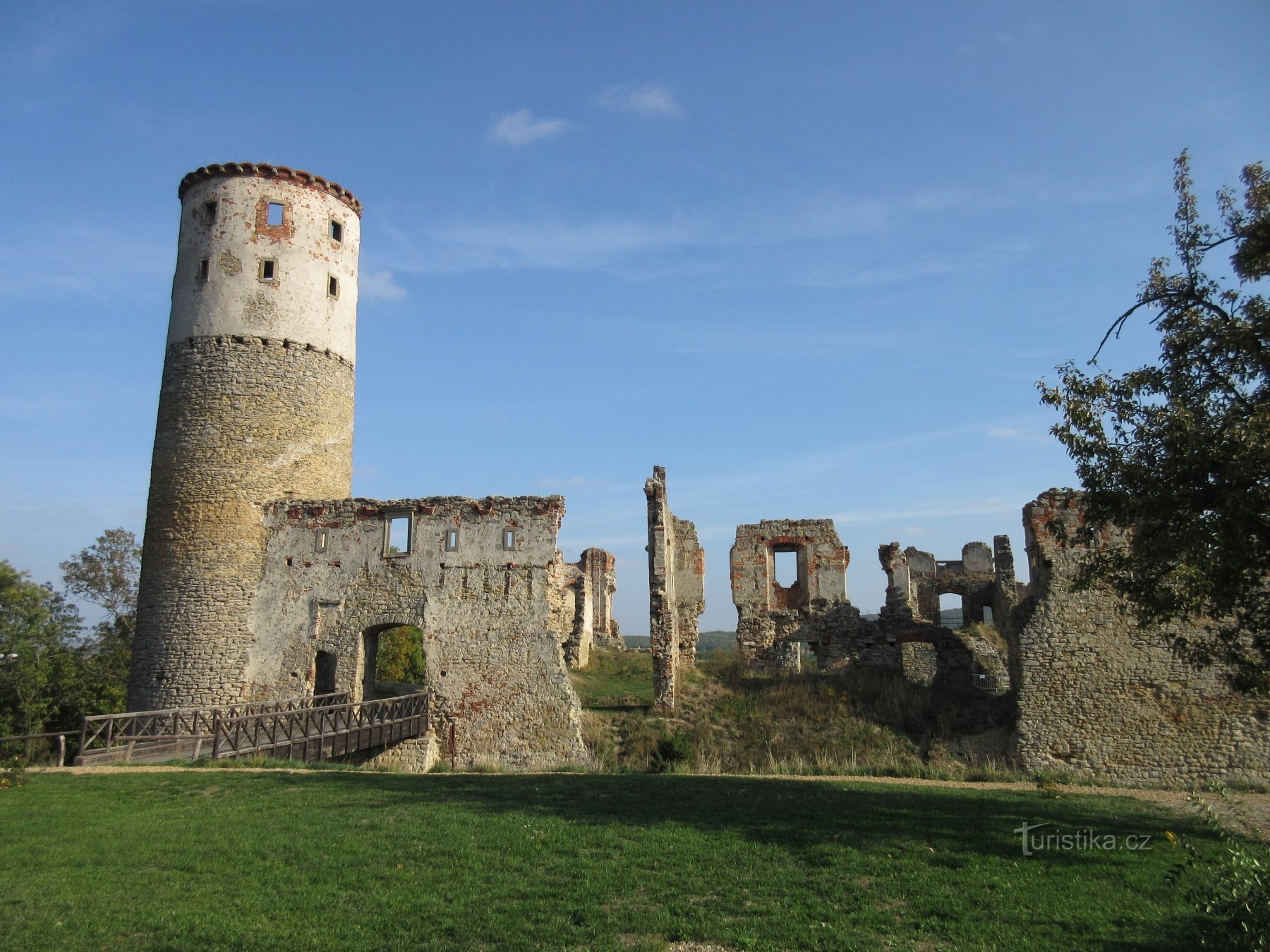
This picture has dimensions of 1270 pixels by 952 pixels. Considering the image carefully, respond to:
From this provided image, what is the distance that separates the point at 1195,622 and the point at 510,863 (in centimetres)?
1572

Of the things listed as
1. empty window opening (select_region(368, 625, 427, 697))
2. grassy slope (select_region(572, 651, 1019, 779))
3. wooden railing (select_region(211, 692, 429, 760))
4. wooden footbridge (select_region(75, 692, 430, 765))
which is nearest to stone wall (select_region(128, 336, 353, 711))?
wooden footbridge (select_region(75, 692, 430, 765))

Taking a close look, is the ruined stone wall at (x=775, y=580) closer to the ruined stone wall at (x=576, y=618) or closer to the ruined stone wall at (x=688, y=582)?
the ruined stone wall at (x=688, y=582)

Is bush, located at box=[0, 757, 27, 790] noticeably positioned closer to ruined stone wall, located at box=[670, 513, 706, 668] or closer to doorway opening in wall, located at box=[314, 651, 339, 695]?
doorway opening in wall, located at box=[314, 651, 339, 695]

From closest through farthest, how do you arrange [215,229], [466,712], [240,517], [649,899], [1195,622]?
1. [649,899]
2. [1195,622]
3. [466,712]
4. [240,517]
5. [215,229]

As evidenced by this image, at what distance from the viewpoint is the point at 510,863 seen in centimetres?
880

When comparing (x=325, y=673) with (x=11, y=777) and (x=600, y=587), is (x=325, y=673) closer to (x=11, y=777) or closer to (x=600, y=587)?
(x=11, y=777)

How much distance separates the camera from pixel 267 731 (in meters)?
17.1

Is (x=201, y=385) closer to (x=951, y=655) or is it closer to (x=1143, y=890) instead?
(x=951, y=655)

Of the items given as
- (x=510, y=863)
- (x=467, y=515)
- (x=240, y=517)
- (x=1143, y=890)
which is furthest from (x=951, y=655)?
(x=240, y=517)

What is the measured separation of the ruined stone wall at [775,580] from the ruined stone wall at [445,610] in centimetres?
641

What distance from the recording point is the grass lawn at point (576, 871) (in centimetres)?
714

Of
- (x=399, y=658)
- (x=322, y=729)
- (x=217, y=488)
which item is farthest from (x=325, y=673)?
(x=399, y=658)

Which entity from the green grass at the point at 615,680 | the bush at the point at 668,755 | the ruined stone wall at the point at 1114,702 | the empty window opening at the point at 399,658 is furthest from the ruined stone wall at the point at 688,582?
the empty window opening at the point at 399,658

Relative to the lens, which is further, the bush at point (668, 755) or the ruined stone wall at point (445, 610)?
the ruined stone wall at point (445, 610)
